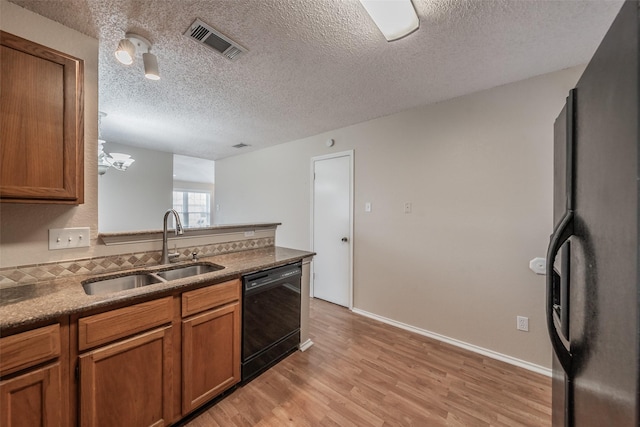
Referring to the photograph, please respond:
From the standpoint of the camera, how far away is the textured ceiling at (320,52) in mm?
1396

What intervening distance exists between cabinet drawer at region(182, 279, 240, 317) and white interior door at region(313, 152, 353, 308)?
1850 mm

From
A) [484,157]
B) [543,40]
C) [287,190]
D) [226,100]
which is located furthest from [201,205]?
[543,40]

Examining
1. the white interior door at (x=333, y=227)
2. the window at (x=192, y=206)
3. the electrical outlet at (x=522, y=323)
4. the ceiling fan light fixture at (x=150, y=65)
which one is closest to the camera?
the ceiling fan light fixture at (x=150, y=65)

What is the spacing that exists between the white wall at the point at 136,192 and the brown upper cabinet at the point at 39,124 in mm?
3023

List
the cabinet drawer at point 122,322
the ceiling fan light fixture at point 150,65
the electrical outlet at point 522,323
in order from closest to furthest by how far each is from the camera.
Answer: the cabinet drawer at point 122,322, the ceiling fan light fixture at point 150,65, the electrical outlet at point 522,323

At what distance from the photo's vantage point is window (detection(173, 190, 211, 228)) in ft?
25.6

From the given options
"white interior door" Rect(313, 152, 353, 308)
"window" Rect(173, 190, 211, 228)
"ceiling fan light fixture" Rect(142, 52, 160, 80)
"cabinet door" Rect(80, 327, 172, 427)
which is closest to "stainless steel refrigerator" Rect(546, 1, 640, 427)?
"cabinet door" Rect(80, 327, 172, 427)

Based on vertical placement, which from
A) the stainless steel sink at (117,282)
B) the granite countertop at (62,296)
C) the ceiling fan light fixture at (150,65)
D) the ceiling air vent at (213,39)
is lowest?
the stainless steel sink at (117,282)

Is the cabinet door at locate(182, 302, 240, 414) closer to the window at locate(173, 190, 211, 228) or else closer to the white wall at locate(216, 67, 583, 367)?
the white wall at locate(216, 67, 583, 367)

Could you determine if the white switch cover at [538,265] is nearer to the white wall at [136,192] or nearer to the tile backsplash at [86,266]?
the tile backsplash at [86,266]

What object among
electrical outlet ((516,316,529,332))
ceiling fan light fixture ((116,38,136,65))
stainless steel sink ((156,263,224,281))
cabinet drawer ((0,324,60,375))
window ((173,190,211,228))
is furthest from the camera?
window ((173,190,211,228))

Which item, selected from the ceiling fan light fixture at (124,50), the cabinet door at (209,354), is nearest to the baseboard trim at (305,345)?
the cabinet door at (209,354)

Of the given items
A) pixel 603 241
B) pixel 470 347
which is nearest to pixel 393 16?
pixel 603 241

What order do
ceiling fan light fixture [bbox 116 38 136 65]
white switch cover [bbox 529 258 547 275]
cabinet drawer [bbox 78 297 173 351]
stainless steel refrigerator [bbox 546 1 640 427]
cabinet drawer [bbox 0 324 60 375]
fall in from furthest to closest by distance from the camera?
white switch cover [bbox 529 258 547 275] → ceiling fan light fixture [bbox 116 38 136 65] → cabinet drawer [bbox 78 297 173 351] → cabinet drawer [bbox 0 324 60 375] → stainless steel refrigerator [bbox 546 1 640 427]
